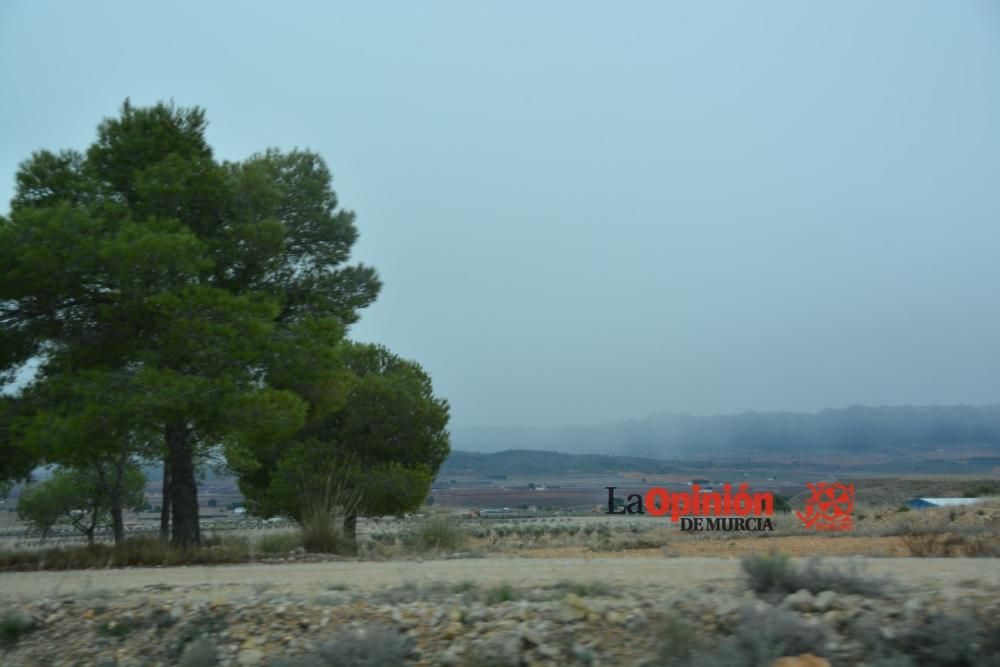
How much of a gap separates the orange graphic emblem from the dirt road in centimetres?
1509

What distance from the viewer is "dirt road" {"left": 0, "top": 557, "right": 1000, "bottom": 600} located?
32.7 ft

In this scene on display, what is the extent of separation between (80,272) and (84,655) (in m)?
7.93

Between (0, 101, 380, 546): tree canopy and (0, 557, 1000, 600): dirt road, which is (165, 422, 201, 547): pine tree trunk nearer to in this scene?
(0, 101, 380, 546): tree canopy

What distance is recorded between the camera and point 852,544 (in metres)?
18.3

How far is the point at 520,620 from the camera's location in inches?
343

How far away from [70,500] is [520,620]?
136 ft

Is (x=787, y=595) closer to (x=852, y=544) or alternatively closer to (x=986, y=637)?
(x=986, y=637)

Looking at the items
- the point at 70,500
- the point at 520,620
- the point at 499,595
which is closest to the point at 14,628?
the point at 499,595

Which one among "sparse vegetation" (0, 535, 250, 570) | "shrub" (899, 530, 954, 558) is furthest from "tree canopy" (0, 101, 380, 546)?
"shrub" (899, 530, 954, 558)

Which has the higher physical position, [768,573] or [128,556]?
[768,573]

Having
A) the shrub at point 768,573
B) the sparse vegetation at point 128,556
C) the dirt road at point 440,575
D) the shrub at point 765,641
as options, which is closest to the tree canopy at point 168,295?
the sparse vegetation at point 128,556

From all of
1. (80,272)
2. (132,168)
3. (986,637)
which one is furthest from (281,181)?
(986,637)

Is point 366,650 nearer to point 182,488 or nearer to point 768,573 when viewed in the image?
point 768,573

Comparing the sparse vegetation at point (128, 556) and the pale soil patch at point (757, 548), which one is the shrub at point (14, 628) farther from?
the pale soil patch at point (757, 548)
